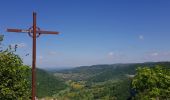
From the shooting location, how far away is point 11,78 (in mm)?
40000

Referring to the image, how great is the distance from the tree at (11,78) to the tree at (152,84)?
3407 cm

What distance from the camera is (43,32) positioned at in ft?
59.3

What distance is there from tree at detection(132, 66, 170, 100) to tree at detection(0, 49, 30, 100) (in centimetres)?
3407

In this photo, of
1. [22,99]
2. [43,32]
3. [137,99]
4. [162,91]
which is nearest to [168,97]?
[162,91]

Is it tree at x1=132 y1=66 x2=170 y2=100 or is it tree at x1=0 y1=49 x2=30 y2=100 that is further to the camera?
tree at x1=132 y1=66 x2=170 y2=100

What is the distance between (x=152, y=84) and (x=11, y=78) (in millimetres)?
38194

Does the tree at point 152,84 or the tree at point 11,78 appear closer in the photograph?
the tree at point 11,78

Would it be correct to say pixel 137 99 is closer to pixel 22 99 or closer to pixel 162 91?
pixel 162 91

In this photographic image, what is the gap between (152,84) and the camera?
70438 millimetres

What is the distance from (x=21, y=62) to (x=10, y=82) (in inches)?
152

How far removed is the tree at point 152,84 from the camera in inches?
2756

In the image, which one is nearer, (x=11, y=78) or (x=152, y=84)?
(x=11, y=78)

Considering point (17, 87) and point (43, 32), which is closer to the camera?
point (43, 32)

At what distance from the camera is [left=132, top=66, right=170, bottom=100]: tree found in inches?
2756
